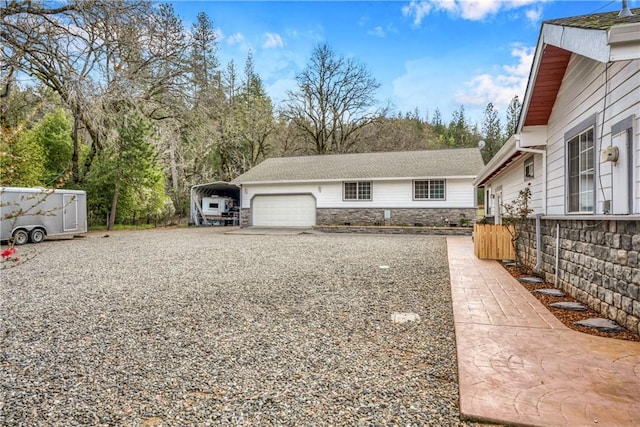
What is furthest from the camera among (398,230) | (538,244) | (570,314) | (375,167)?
(375,167)

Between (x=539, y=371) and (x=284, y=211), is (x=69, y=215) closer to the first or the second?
(x=284, y=211)

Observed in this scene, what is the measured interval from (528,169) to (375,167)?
37.2 feet

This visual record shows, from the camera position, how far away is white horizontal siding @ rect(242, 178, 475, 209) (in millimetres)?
16219

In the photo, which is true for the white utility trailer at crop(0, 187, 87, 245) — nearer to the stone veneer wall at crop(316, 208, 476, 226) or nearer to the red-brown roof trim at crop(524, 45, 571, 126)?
the stone veneer wall at crop(316, 208, 476, 226)

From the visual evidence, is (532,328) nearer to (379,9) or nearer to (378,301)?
(378,301)

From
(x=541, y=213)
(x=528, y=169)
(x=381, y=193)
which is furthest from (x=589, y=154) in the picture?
(x=381, y=193)

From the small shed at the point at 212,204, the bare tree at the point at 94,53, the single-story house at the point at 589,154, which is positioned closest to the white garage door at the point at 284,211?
the small shed at the point at 212,204

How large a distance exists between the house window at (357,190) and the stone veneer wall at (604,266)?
12.4 m

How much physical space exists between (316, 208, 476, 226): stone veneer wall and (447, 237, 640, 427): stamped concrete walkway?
12703 mm

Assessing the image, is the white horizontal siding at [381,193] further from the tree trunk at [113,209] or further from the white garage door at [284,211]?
the tree trunk at [113,209]

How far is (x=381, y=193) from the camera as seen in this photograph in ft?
56.9

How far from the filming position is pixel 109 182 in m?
17.8

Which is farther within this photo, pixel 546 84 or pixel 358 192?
pixel 358 192

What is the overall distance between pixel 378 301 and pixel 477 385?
2.38m
